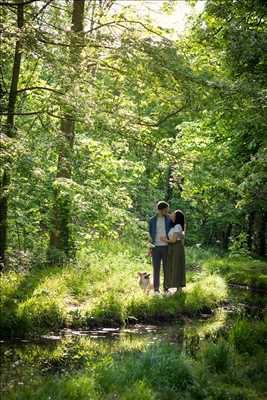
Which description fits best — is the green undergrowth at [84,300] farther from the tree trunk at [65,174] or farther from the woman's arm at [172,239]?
the woman's arm at [172,239]

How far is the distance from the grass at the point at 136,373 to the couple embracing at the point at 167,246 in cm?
399

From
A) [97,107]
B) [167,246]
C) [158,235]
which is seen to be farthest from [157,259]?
[97,107]

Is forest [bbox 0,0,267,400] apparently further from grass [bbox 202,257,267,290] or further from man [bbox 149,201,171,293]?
grass [bbox 202,257,267,290]

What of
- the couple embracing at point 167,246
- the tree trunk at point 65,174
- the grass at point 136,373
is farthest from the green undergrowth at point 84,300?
the grass at point 136,373

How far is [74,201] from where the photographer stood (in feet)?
36.3

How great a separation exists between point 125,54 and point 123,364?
697cm

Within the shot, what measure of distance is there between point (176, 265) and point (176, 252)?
1.00 feet

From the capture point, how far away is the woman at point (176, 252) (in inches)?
469

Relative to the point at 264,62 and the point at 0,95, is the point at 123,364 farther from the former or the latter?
the point at 264,62

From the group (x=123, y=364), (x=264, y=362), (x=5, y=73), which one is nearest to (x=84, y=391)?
(x=123, y=364)

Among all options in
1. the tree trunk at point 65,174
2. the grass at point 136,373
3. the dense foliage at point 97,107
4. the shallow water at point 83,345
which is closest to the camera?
the grass at point 136,373

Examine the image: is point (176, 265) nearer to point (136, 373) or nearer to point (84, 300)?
point (84, 300)

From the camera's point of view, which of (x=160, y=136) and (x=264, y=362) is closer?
(x=264, y=362)

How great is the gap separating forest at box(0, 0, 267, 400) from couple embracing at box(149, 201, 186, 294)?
44cm
